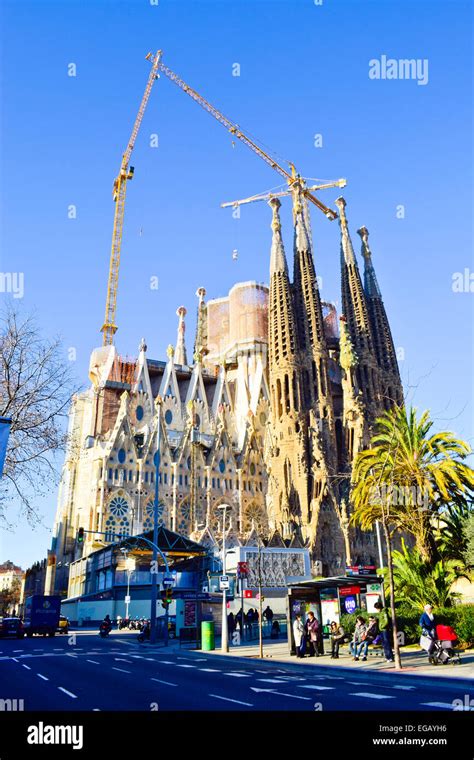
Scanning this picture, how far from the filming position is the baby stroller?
1523 centimetres

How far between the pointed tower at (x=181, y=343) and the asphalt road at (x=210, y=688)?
272 feet

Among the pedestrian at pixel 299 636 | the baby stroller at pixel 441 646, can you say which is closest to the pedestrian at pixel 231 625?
the pedestrian at pixel 299 636

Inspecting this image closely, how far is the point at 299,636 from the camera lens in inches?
773

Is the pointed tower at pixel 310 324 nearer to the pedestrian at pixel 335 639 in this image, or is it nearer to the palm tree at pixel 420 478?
the palm tree at pixel 420 478

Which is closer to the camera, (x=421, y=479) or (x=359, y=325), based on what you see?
(x=421, y=479)

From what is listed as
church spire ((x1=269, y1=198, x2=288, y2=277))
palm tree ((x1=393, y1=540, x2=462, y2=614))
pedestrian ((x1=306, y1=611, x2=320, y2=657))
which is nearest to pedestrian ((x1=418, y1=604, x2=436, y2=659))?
pedestrian ((x1=306, y1=611, x2=320, y2=657))

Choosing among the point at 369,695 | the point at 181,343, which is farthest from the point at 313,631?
the point at 181,343

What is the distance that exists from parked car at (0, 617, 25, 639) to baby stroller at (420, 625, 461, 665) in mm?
29055

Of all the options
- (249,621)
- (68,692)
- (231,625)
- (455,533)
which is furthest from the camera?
(249,621)

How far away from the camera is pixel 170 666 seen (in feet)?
58.6

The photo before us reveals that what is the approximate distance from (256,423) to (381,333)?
73.1 feet

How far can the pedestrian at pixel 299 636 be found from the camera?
1933 cm

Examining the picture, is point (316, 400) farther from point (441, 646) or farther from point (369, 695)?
point (369, 695)
